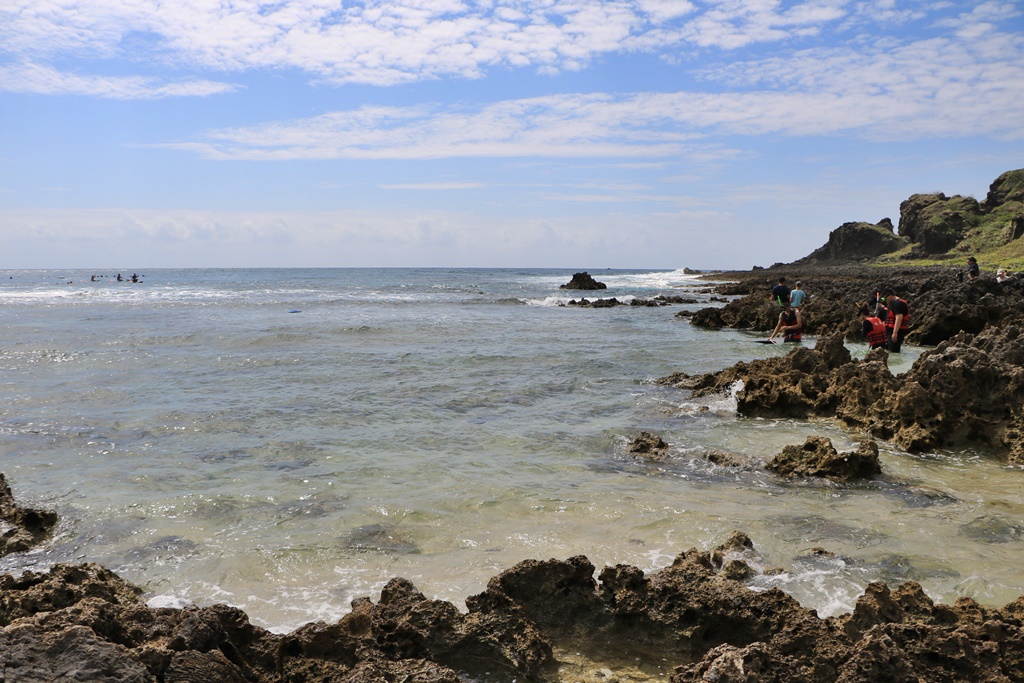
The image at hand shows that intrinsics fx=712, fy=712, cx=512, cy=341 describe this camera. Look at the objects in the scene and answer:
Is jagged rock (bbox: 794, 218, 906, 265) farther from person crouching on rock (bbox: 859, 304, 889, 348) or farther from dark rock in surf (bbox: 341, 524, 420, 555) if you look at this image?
dark rock in surf (bbox: 341, 524, 420, 555)

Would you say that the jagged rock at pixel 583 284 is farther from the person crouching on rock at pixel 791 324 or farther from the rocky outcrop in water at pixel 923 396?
the rocky outcrop in water at pixel 923 396

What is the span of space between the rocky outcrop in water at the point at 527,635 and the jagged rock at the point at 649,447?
13.2 ft

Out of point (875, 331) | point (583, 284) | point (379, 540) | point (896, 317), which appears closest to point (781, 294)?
Result: point (896, 317)

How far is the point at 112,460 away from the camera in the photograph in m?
8.82

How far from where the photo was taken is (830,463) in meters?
7.80

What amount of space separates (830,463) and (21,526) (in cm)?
792

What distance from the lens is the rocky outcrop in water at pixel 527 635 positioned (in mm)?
3371

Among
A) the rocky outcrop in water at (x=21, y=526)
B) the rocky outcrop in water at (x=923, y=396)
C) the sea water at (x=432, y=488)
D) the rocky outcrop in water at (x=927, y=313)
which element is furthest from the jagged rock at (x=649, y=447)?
the rocky outcrop in water at (x=927, y=313)

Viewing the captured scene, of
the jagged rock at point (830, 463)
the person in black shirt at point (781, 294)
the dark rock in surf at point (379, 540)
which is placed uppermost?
the person in black shirt at point (781, 294)

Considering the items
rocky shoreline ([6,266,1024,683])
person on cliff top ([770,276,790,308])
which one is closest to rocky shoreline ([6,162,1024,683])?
rocky shoreline ([6,266,1024,683])

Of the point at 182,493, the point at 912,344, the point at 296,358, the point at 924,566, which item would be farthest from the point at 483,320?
the point at 924,566

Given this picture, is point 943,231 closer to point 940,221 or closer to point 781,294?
point 940,221

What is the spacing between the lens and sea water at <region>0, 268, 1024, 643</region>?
18.0ft

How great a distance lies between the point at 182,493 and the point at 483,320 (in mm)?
25139
